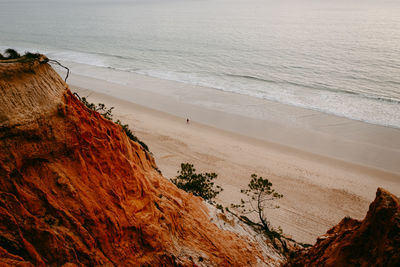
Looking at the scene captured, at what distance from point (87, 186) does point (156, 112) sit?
30678 mm

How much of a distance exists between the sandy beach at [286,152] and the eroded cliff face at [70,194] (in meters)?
Answer: 11.7

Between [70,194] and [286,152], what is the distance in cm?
2596

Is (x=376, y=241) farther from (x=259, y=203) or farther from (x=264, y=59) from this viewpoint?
(x=264, y=59)


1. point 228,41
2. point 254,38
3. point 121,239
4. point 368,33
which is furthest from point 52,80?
point 368,33

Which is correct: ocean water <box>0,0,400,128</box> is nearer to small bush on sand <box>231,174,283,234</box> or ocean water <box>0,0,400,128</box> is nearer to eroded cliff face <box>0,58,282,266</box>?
small bush on sand <box>231,174,283,234</box>

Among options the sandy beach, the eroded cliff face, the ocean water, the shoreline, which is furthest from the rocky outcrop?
the ocean water

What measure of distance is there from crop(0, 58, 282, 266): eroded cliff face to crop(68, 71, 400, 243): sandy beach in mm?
11664

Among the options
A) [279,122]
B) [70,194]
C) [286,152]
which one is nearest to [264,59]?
[279,122]

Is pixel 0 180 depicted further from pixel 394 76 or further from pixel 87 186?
pixel 394 76

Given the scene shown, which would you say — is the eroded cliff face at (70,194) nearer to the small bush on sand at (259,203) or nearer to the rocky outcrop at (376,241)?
the rocky outcrop at (376,241)

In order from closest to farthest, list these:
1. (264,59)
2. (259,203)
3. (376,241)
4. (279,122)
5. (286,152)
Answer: (376,241) < (259,203) < (286,152) < (279,122) < (264,59)

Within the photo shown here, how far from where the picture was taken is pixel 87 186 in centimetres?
854

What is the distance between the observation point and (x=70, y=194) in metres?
8.03

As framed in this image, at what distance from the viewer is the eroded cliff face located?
706 cm
